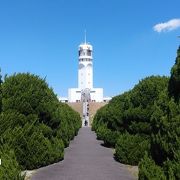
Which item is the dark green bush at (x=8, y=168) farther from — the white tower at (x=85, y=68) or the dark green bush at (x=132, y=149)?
the white tower at (x=85, y=68)

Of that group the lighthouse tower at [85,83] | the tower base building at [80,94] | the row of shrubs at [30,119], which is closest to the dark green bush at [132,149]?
the row of shrubs at [30,119]

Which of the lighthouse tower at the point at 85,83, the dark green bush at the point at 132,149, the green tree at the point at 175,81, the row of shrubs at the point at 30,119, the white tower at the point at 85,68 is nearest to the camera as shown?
the green tree at the point at 175,81

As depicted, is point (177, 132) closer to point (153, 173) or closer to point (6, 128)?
point (153, 173)

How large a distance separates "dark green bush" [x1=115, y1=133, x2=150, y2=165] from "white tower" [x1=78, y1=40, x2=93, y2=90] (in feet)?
514

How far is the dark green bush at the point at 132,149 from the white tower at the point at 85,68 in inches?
6162

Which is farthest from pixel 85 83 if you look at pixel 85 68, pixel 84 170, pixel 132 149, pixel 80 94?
pixel 84 170

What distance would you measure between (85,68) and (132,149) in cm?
16079

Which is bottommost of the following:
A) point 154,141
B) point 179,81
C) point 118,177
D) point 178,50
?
point 118,177

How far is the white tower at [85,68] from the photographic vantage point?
18350 cm

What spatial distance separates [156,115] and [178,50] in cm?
182

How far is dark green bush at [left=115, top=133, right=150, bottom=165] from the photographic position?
24.9 meters

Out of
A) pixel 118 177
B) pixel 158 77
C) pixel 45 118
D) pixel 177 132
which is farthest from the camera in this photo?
pixel 158 77

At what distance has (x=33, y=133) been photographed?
23109 millimetres

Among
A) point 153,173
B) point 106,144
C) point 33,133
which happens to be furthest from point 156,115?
point 106,144
